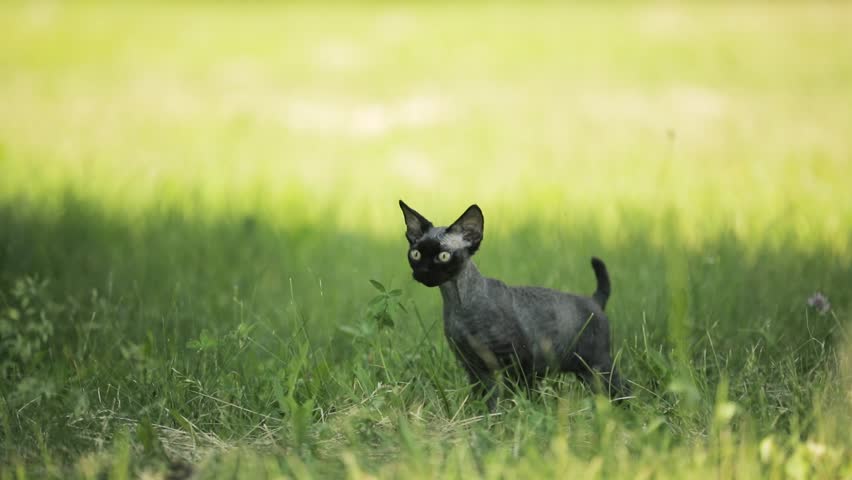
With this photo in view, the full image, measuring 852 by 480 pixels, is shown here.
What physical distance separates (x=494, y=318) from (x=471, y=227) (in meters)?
0.35

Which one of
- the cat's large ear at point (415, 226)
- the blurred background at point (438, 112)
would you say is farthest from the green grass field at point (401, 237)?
the cat's large ear at point (415, 226)

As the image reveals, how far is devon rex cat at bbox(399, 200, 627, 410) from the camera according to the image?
3.42 m

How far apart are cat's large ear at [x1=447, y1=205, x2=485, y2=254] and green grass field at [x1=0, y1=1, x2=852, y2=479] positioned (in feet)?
1.38

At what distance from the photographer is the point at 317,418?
375 centimetres

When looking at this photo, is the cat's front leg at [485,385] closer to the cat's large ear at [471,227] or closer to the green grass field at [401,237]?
the green grass field at [401,237]

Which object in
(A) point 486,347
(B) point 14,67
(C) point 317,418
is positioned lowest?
(C) point 317,418

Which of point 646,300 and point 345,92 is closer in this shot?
point 646,300

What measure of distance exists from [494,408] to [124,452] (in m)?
1.36

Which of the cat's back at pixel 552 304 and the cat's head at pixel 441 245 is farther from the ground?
the cat's head at pixel 441 245

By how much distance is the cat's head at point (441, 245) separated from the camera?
3373mm

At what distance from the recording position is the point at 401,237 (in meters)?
6.68

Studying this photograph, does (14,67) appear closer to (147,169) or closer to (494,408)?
(147,169)

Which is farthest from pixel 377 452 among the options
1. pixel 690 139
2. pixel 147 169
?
pixel 690 139

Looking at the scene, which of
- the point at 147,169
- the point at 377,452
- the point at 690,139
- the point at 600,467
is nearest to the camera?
the point at 600,467
